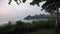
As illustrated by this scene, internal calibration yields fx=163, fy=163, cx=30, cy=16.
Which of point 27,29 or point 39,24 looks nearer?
point 27,29

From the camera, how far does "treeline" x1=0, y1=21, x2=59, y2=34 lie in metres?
8.38

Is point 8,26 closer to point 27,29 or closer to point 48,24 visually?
point 27,29

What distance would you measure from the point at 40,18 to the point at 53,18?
0.92 metres

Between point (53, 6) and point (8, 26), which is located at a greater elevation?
point (53, 6)

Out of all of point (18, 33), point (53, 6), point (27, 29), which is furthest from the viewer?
point (53, 6)

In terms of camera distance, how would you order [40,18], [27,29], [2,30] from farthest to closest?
[40,18] → [27,29] → [2,30]

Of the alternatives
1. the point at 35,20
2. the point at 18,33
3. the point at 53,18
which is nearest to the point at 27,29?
the point at 18,33

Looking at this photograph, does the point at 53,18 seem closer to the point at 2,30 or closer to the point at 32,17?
the point at 32,17

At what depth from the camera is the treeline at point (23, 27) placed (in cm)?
838

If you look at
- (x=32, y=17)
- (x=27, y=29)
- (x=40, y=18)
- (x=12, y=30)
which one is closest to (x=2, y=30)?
(x=12, y=30)

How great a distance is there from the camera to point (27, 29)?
379 inches

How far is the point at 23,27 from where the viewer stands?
31.1 ft

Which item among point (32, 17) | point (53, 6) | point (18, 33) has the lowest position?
point (18, 33)

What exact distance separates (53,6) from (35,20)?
1594mm
